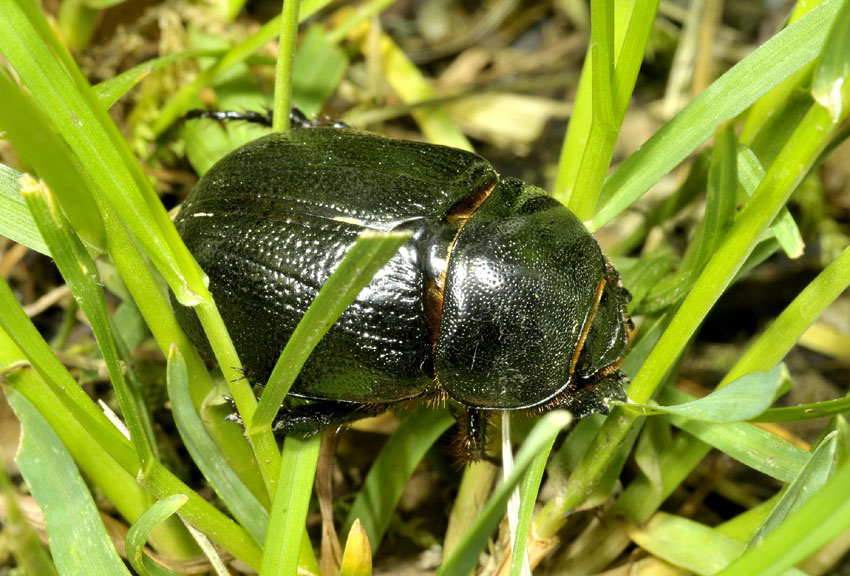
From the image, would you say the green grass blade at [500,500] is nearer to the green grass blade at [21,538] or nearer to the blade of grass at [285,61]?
the green grass blade at [21,538]

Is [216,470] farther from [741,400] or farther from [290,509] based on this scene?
[741,400]

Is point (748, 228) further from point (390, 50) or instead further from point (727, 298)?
point (390, 50)

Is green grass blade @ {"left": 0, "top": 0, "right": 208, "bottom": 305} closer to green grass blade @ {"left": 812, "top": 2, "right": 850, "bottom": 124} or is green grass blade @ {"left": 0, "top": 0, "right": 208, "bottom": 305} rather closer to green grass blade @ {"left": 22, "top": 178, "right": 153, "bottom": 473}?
green grass blade @ {"left": 22, "top": 178, "right": 153, "bottom": 473}

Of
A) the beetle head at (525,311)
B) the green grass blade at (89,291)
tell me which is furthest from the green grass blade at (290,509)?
the beetle head at (525,311)

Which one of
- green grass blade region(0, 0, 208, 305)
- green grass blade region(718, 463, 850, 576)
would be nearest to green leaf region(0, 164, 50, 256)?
green grass blade region(0, 0, 208, 305)

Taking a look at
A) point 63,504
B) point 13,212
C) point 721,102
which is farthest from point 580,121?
point 63,504

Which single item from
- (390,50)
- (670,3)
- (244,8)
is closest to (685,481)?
(390,50)
